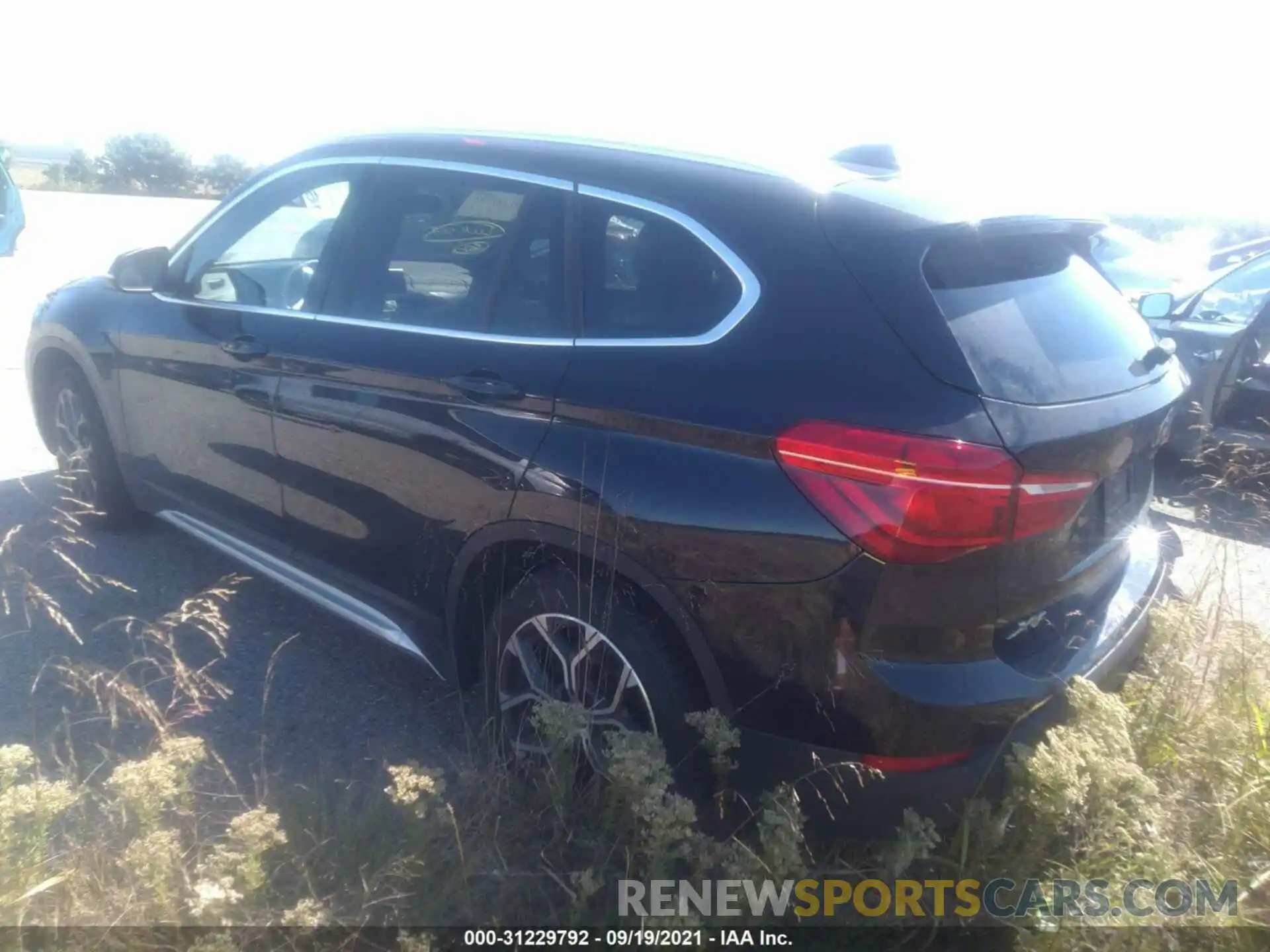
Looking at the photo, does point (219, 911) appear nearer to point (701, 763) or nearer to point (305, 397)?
point (701, 763)

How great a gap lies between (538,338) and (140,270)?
7.82 ft

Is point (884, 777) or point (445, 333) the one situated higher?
Answer: point (445, 333)

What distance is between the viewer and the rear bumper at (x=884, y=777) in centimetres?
248

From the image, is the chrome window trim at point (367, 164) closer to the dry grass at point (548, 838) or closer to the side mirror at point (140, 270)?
the side mirror at point (140, 270)

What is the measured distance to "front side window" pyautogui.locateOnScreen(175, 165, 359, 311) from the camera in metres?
3.85

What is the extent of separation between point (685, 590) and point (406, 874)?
0.99m

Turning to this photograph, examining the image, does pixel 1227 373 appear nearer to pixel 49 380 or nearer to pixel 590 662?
pixel 590 662

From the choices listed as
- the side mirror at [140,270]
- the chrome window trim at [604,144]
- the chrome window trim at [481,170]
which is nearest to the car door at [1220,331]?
the chrome window trim at [604,144]

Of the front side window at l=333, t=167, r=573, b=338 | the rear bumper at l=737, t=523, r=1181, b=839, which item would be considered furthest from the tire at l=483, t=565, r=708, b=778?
the front side window at l=333, t=167, r=573, b=338

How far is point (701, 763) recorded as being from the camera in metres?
2.75

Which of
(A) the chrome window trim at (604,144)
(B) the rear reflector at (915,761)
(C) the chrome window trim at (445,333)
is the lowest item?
(B) the rear reflector at (915,761)

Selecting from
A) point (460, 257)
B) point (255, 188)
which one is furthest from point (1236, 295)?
point (255, 188)

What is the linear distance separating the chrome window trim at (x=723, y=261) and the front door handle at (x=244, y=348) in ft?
4.81

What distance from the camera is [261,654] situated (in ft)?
13.3
